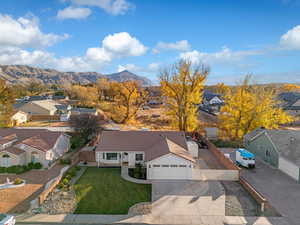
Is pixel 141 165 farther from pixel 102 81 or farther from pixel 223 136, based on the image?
pixel 102 81

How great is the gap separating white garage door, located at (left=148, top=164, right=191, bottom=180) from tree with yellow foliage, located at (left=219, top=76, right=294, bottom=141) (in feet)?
56.4

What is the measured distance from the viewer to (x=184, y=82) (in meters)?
32.2

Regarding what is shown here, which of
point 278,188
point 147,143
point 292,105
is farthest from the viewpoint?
point 292,105

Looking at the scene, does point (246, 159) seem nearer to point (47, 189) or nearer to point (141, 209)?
point (141, 209)

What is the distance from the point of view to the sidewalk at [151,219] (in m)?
13.0

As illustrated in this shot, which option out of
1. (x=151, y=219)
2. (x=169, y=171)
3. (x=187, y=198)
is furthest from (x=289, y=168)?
(x=151, y=219)

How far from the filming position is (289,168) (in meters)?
20.4

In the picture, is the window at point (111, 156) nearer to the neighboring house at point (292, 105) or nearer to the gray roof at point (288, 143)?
the gray roof at point (288, 143)

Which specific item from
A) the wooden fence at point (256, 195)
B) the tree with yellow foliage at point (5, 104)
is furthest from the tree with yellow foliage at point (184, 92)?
the tree with yellow foliage at point (5, 104)

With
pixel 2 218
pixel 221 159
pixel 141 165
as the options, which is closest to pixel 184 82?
pixel 221 159

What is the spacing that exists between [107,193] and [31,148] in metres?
11.4

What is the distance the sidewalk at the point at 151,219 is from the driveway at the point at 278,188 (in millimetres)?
1483

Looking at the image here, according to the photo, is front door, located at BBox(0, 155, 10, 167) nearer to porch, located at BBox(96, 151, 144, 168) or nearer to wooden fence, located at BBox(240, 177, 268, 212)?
porch, located at BBox(96, 151, 144, 168)

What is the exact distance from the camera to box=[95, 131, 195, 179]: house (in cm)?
1927
